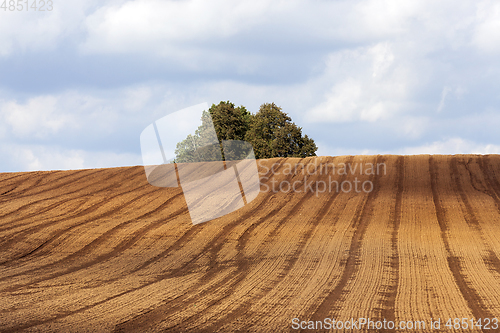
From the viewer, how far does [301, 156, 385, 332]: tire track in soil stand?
7285mm

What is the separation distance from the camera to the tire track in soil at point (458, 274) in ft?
24.0

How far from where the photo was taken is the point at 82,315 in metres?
7.13

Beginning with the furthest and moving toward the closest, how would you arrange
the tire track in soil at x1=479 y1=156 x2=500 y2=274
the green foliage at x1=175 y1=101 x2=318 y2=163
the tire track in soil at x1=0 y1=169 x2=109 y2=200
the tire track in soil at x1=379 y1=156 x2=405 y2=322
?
the green foliage at x1=175 y1=101 x2=318 y2=163, the tire track in soil at x1=0 y1=169 x2=109 y2=200, the tire track in soil at x1=479 y1=156 x2=500 y2=274, the tire track in soil at x1=379 y1=156 x2=405 y2=322

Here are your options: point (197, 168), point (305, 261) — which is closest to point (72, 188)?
point (197, 168)

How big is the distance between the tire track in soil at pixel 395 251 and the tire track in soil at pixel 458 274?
48.0 inches

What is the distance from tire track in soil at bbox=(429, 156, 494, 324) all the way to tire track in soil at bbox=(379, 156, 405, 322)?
1.22 m

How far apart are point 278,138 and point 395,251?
1089 inches

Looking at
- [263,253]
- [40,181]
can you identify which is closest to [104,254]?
[263,253]

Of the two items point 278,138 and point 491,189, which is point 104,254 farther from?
point 278,138

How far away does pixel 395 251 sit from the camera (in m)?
11.6

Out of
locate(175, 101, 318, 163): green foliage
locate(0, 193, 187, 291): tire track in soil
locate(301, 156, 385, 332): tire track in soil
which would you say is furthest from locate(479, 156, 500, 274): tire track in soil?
locate(175, 101, 318, 163): green foliage

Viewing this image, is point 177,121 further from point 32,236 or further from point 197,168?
point 197,168

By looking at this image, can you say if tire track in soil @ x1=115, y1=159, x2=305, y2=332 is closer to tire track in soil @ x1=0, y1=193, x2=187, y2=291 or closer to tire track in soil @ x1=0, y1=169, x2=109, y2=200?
tire track in soil @ x1=0, y1=193, x2=187, y2=291

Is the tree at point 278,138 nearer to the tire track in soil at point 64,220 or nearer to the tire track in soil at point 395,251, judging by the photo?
the tire track in soil at point 395,251
